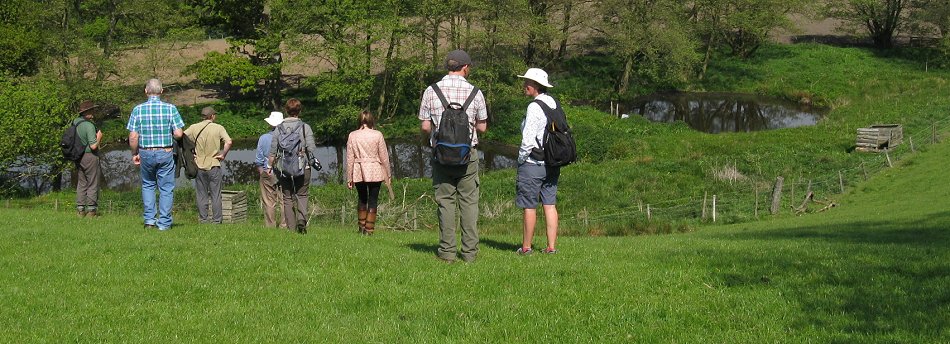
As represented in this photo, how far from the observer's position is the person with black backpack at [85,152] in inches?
709

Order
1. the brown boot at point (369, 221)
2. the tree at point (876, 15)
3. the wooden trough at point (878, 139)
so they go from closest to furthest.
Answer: the brown boot at point (369, 221) → the wooden trough at point (878, 139) → the tree at point (876, 15)

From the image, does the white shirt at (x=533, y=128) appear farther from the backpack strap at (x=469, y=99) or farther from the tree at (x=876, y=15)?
the tree at (x=876, y=15)

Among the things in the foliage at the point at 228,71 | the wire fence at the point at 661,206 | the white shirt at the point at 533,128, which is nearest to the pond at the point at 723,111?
the wire fence at the point at 661,206

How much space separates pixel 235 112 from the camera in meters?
58.5

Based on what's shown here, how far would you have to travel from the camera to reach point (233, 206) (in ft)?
77.2

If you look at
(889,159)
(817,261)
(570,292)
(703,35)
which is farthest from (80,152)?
(703,35)

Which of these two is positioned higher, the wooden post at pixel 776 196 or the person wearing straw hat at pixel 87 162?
the person wearing straw hat at pixel 87 162

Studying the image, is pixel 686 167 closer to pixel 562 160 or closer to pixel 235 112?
pixel 562 160

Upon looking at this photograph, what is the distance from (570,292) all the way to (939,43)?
214 feet

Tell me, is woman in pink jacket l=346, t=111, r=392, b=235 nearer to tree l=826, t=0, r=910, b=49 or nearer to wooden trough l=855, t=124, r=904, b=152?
wooden trough l=855, t=124, r=904, b=152

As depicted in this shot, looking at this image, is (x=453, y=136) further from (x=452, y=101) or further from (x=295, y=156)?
(x=295, y=156)

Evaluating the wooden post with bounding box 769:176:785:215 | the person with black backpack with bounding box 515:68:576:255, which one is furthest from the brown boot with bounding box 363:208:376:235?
the wooden post with bounding box 769:176:785:215

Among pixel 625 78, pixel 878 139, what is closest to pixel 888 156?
pixel 878 139

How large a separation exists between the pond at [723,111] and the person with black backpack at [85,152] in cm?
4098
